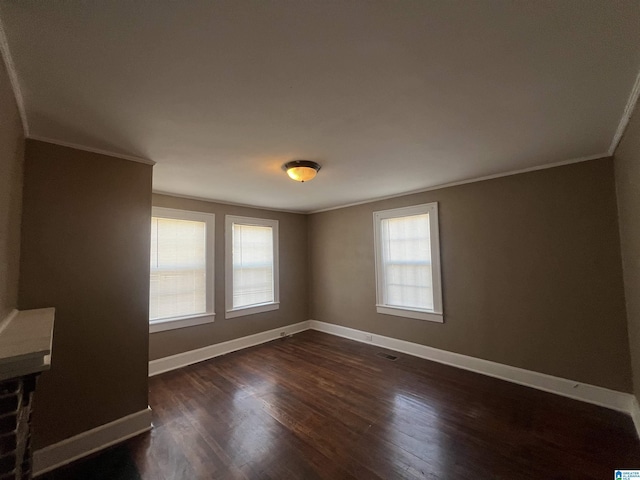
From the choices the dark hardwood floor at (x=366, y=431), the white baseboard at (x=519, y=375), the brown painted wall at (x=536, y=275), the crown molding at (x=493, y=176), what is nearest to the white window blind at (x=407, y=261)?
the brown painted wall at (x=536, y=275)

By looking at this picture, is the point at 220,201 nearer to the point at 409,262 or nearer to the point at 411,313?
the point at 409,262

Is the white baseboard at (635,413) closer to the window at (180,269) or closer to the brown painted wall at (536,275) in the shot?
the brown painted wall at (536,275)

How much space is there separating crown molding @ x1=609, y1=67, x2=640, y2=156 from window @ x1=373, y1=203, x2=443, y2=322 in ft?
5.92

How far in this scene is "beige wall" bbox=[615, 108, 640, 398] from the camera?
6.07 feet

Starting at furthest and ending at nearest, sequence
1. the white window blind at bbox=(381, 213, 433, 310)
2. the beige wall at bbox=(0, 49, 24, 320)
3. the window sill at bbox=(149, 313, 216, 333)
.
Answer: the white window blind at bbox=(381, 213, 433, 310) → the window sill at bbox=(149, 313, 216, 333) → the beige wall at bbox=(0, 49, 24, 320)

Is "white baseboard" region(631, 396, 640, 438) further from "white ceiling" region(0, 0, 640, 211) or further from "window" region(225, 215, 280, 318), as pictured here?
"window" region(225, 215, 280, 318)

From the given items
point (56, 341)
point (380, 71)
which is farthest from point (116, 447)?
point (380, 71)

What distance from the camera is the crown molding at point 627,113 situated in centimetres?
151

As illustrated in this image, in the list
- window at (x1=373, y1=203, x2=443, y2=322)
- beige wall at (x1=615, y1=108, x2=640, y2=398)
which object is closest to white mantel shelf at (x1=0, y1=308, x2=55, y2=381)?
beige wall at (x1=615, y1=108, x2=640, y2=398)

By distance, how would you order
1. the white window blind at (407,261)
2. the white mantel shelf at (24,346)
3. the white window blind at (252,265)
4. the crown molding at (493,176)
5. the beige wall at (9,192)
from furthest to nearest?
1. the white window blind at (252,265)
2. the white window blind at (407,261)
3. the crown molding at (493,176)
4. the beige wall at (9,192)
5. the white mantel shelf at (24,346)

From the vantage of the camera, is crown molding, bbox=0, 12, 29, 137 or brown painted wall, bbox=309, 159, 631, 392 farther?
brown painted wall, bbox=309, 159, 631, 392

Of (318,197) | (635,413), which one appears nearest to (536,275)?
(635,413)

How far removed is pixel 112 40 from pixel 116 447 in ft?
9.37

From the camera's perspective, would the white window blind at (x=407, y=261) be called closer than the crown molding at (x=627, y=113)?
No
